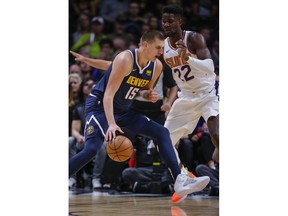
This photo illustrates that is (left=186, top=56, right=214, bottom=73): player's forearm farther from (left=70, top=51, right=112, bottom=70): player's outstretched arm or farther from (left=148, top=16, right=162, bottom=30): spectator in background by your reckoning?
(left=70, top=51, right=112, bottom=70): player's outstretched arm

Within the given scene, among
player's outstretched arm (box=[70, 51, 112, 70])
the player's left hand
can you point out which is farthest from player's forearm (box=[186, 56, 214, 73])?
player's outstretched arm (box=[70, 51, 112, 70])

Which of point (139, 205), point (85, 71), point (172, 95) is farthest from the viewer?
point (85, 71)

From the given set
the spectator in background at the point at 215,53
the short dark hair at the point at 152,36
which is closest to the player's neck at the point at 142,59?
the short dark hair at the point at 152,36

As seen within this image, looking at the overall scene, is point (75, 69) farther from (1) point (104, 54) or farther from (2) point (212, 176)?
(2) point (212, 176)

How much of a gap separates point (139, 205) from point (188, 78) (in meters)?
1.20

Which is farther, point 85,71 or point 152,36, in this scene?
point 85,71

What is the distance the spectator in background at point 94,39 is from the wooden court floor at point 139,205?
143cm

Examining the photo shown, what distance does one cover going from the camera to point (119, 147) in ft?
16.9

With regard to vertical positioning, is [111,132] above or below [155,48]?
below

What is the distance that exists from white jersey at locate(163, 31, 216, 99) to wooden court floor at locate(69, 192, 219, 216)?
3.02 ft

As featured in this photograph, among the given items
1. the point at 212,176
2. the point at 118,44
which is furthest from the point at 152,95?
the point at 118,44
